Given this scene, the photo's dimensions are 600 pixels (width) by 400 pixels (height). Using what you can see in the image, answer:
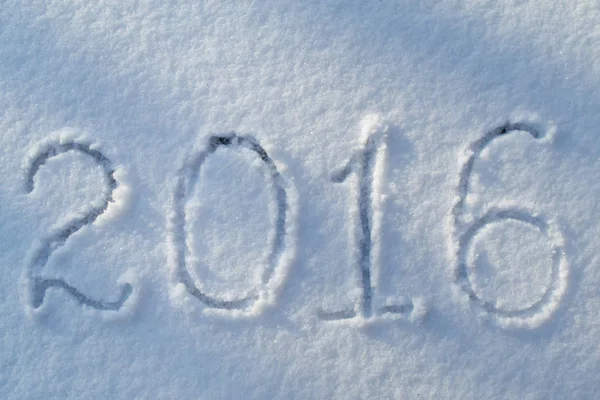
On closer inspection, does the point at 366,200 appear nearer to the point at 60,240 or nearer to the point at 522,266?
the point at 522,266

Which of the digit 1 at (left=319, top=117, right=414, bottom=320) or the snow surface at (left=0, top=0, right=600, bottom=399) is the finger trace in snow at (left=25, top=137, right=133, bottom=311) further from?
the digit 1 at (left=319, top=117, right=414, bottom=320)

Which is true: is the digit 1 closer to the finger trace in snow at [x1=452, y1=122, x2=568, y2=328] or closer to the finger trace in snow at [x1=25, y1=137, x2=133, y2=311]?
the finger trace in snow at [x1=452, y1=122, x2=568, y2=328]

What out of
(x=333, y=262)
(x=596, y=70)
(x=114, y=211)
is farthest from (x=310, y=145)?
(x=596, y=70)

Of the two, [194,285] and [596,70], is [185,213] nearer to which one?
[194,285]

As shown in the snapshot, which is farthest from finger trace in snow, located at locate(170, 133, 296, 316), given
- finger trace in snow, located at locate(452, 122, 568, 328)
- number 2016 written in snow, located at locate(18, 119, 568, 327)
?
finger trace in snow, located at locate(452, 122, 568, 328)

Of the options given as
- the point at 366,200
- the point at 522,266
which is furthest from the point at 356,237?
the point at 522,266

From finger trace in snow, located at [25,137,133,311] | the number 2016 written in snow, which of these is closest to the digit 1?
the number 2016 written in snow

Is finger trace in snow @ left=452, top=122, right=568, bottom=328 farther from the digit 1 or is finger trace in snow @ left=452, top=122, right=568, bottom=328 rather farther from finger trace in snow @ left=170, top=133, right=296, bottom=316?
finger trace in snow @ left=170, top=133, right=296, bottom=316
